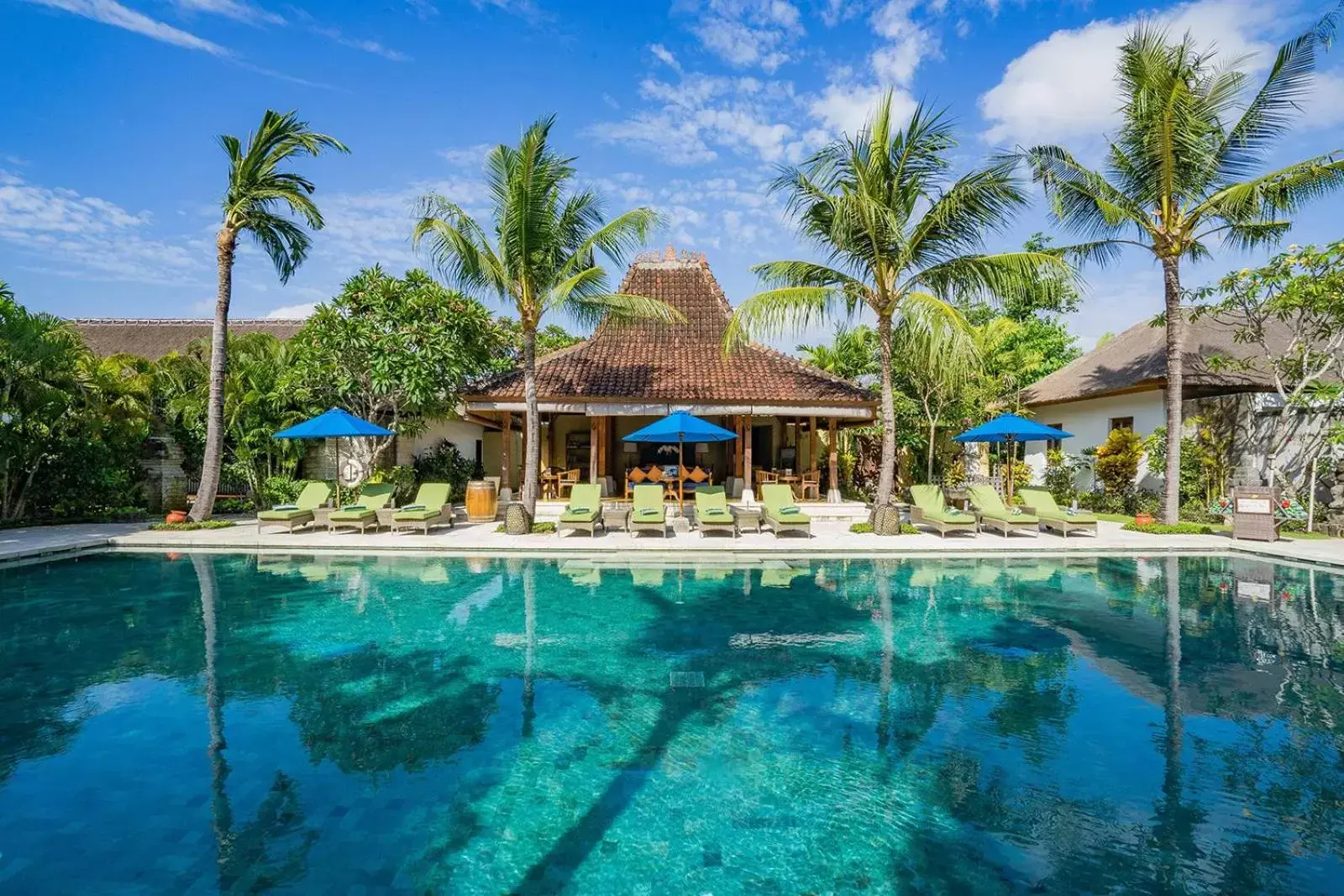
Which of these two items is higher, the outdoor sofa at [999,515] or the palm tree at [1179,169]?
the palm tree at [1179,169]

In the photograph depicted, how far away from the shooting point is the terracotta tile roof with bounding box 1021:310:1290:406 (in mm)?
16484

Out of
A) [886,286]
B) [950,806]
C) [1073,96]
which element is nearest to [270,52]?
[886,286]

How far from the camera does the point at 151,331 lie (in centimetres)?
2627

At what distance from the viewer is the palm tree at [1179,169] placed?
12.1 metres

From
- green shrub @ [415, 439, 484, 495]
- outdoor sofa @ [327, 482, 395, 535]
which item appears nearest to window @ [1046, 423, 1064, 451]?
green shrub @ [415, 439, 484, 495]

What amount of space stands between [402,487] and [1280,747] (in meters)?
16.8

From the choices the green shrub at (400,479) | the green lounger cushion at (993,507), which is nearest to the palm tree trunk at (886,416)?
the green lounger cushion at (993,507)

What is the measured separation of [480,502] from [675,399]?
216 inches

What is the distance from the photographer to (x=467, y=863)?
3.21m

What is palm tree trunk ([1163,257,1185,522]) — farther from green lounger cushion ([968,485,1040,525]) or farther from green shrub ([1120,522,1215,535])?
green lounger cushion ([968,485,1040,525])

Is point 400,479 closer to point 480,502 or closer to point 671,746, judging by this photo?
point 480,502

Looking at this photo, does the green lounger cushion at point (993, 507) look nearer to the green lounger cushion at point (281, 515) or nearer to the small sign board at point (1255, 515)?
the small sign board at point (1255, 515)

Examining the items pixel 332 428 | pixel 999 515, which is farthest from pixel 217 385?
pixel 999 515

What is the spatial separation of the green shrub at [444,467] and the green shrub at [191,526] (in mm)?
5054
